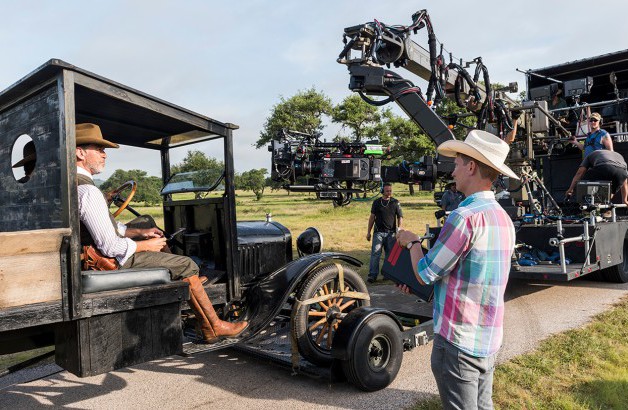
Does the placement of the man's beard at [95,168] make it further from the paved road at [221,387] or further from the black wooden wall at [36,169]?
the paved road at [221,387]

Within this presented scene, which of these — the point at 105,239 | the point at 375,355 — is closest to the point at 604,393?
the point at 375,355

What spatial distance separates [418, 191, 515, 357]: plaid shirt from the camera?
217 centimetres

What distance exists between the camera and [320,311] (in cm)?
422

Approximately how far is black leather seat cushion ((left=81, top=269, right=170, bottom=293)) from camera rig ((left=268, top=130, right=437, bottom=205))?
10.7 meters

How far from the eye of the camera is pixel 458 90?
707 centimetres

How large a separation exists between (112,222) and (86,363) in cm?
84

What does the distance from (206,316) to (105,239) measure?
3.12ft

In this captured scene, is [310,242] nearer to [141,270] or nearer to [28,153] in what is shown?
[141,270]

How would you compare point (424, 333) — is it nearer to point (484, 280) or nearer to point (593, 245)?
point (484, 280)

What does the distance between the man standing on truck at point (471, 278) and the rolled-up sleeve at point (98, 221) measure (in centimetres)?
179

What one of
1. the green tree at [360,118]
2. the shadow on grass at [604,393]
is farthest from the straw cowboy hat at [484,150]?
the green tree at [360,118]

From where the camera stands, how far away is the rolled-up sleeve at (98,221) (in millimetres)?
2826

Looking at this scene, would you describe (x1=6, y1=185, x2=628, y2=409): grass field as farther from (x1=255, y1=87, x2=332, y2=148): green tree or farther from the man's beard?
(x1=255, y1=87, x2=332, y2=148): green tree

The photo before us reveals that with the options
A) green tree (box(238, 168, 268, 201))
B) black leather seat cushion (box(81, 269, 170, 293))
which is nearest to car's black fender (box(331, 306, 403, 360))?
black leather seat cushion (box(81, 269, 170, 293))
